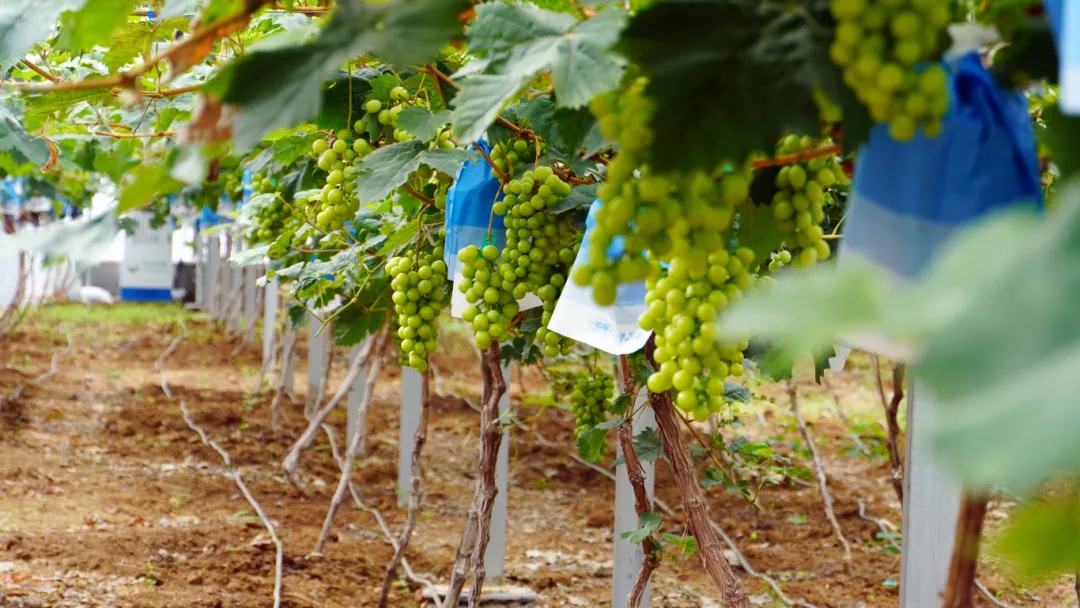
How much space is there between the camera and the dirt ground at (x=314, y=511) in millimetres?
3414

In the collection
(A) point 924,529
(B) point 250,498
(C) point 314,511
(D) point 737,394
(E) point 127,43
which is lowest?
(C) point 314,511

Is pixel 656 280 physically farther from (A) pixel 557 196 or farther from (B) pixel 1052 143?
(A) pixel 557 196

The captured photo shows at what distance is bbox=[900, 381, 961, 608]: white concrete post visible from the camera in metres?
1.65

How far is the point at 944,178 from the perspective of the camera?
650mm

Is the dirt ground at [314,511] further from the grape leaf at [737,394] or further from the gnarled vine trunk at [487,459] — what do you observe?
the grape leaf at [737,394]

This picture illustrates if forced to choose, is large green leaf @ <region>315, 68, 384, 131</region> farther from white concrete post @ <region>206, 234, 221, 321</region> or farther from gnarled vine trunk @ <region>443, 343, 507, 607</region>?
white concrete post @ <region>206, 234, 221, 321</region>

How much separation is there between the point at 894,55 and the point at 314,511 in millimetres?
4057

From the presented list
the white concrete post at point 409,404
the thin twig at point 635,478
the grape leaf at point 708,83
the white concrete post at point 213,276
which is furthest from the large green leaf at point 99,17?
the white concrete post at point 213,276

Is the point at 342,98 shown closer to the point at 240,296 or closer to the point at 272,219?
the point at 272,219

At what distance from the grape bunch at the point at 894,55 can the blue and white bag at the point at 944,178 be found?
0.05 metres

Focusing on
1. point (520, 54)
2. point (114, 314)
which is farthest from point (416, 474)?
point (114, 314)

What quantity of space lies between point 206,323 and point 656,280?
1247 cm

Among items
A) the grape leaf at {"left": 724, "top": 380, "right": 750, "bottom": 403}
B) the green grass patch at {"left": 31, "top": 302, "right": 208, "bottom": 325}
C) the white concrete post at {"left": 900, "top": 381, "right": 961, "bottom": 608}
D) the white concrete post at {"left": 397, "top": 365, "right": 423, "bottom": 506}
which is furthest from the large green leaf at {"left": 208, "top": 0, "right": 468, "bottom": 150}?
the green grass patch at {"left": 31, "top": 302, "right": 208, "bottom": 325}

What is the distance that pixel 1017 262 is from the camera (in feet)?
1.19
